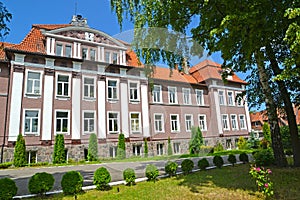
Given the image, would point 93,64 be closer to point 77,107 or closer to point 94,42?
point 77,107

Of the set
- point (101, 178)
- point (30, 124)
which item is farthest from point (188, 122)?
point (30, 124)

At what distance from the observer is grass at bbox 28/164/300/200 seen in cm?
516

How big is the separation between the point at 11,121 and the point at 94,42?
28.5ft

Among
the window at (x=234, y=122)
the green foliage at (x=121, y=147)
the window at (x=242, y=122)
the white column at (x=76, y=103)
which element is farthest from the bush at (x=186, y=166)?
the window at (x=242, y=122)

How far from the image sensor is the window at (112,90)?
12.7 ft

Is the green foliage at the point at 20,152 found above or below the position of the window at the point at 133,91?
below

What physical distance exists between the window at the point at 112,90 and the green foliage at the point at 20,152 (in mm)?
9879

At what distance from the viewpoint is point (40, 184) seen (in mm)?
5344

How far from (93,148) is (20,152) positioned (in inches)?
403

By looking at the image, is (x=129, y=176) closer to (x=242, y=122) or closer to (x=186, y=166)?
(x=186, y=166)

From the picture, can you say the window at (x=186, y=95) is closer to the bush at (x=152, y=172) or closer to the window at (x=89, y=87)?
the window at (x=89, y=87)

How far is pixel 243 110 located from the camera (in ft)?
77.6

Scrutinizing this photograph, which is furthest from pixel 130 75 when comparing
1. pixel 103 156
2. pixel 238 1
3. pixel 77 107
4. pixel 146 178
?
pixel 146 178

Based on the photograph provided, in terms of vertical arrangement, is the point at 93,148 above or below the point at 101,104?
below
